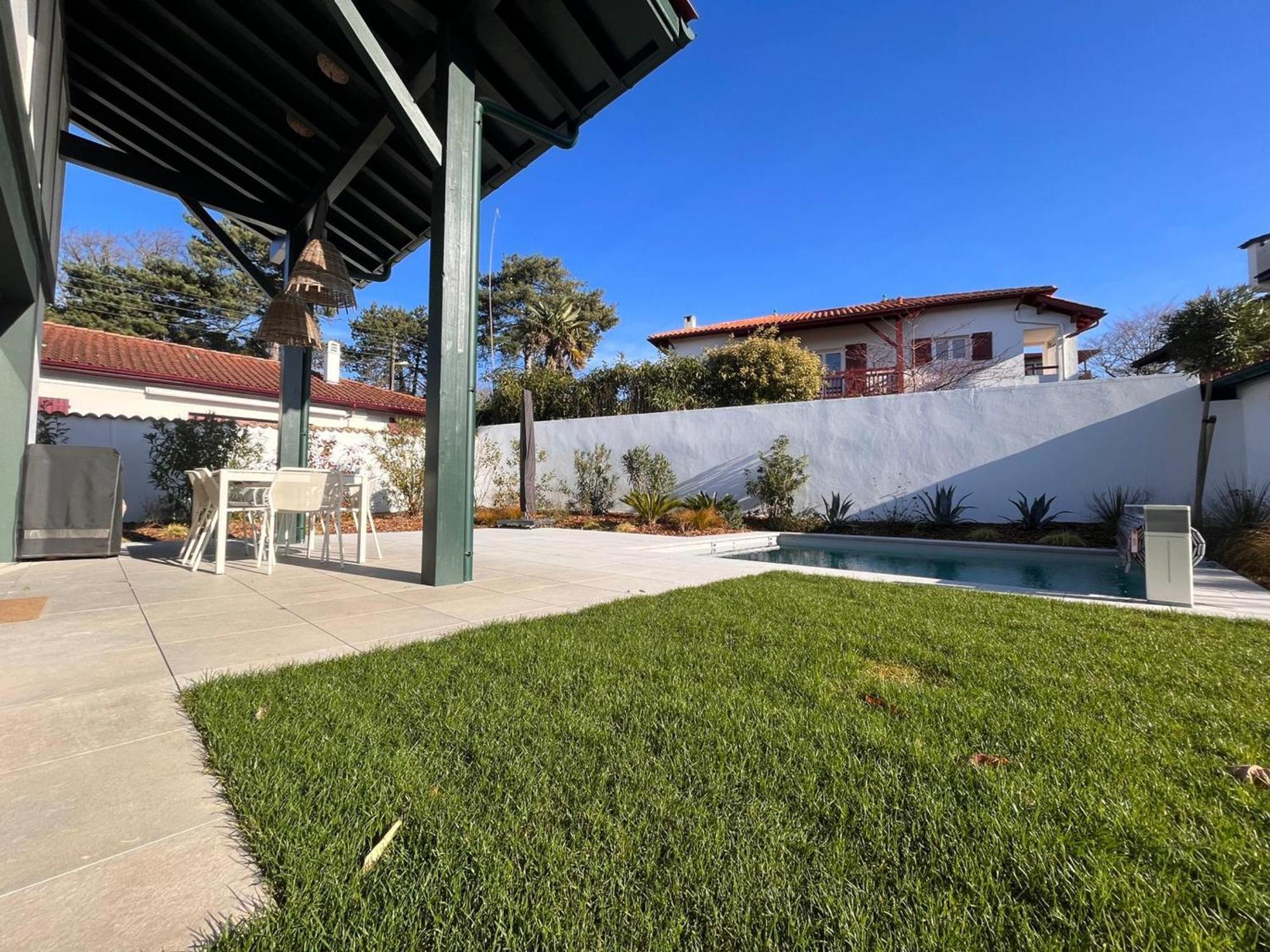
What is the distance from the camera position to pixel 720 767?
1.50 m

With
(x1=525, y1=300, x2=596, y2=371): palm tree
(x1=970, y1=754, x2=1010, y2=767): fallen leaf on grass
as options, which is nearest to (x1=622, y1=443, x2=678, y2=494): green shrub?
(x1=970, y1=754, x2=1010, y2=767): fallen leaf on grass

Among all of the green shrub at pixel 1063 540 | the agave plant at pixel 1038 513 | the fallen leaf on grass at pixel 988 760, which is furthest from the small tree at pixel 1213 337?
the fallen leaf on grass at pixel 988 760

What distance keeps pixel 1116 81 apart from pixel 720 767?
11468mm

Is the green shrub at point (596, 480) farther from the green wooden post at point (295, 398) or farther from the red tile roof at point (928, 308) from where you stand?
the red tile roof at point (928, 308)

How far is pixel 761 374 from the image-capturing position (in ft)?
41.8

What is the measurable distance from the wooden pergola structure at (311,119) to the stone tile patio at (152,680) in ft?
3.05

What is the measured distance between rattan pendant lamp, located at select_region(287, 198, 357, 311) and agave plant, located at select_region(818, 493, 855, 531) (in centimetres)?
819

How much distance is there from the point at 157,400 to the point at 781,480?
14.3 metres

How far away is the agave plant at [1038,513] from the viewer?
834cm

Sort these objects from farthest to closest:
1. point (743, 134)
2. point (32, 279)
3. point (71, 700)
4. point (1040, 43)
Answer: point (743, 134) → point (1040, 43) → point (32, 279) → point (71, 700)

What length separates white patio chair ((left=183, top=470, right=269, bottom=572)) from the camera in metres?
4.50

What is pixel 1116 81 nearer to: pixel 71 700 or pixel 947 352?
pixel 947 352

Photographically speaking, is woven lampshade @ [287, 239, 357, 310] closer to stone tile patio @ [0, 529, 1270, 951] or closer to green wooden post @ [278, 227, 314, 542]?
green wooden post @ [278, 227, 314, 542]

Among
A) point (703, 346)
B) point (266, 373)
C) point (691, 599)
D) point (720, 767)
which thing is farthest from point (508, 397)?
point (720, 767)
